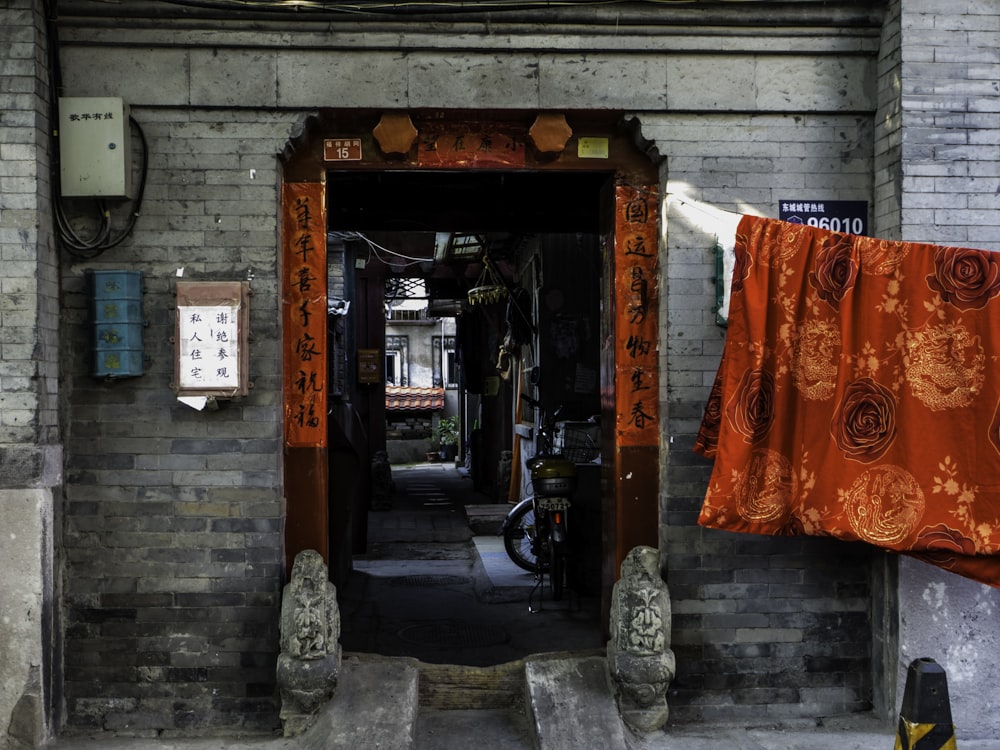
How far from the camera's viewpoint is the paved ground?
5.27 meters

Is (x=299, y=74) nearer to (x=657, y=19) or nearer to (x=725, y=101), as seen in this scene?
(x=657, y=19)

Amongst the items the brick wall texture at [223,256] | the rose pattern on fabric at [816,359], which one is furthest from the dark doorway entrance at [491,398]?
the rose pattern on fabric at [816,359]

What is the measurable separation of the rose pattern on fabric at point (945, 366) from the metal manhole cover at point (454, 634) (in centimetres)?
382

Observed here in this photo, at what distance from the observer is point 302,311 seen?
573 centimetres

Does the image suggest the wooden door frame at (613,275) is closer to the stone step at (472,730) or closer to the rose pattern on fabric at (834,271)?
the rose pattern on fabric at (834,271)

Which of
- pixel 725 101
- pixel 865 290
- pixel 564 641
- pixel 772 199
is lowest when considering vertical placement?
pixel 564 641

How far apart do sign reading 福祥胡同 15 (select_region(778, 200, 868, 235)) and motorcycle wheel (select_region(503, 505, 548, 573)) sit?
14.5 feet

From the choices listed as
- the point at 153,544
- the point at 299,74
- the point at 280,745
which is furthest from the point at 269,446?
the point at 299,74

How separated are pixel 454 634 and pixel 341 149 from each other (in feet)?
13.0

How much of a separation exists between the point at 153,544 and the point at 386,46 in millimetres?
3381

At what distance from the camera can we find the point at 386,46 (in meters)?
5.48

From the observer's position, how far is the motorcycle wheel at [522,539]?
9242mm

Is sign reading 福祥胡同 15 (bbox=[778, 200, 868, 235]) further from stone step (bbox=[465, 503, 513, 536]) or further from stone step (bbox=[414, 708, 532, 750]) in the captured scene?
stone step (bbox=[465, 503, 513, 536])

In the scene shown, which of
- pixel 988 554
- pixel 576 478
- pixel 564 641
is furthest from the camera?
pixel 576 478
